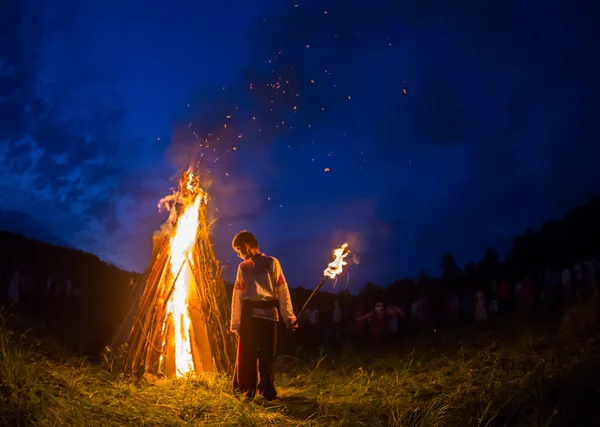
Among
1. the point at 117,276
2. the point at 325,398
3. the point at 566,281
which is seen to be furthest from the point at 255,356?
the point at 117,276

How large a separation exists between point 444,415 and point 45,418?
2850mm

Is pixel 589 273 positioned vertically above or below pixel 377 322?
above

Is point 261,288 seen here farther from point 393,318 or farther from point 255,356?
point 393,318

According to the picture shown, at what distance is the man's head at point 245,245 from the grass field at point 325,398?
1415mm

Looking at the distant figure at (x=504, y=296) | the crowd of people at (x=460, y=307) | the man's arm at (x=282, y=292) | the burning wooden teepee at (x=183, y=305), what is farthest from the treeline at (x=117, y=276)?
the man's arm at (x=282, y=292)

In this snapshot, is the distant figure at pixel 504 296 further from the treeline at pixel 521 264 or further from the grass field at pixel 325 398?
the grass field at pixel 325 398

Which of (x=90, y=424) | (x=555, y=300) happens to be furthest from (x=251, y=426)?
(x=555, y=300)

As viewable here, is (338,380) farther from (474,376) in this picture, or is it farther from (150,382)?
(150,382)

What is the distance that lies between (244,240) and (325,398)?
185 cm

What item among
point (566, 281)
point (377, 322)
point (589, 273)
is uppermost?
point (589, 273)

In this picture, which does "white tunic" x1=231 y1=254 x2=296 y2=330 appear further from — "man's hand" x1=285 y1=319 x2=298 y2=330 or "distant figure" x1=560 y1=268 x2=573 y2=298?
"distant figure" x1=560 y1=268 x2=573 y2=298

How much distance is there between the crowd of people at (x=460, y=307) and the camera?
1198 cm

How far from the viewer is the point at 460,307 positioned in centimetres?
1345

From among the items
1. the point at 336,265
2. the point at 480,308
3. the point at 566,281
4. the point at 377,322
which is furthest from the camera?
the point at 377,322
